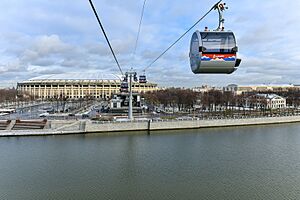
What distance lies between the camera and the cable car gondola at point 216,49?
216 cm

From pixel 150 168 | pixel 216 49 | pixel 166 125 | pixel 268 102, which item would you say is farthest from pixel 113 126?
pixel 268 102

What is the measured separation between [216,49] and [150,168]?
185 inches

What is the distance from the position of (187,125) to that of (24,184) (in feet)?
27.3

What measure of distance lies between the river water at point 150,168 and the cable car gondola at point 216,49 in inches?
125

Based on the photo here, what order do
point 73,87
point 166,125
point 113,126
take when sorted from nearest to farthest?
point 113,126 < point 166,125 < point 73,87

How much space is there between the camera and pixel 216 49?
2.17 metres

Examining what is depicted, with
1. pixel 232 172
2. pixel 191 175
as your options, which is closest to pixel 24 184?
pixel 191 175

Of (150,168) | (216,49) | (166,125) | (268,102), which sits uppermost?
(216,49)

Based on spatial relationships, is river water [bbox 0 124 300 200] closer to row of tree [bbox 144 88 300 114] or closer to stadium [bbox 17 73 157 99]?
row of tree [bbox 144 88 300 114]

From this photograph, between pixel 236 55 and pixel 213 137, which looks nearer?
pixel 236 55

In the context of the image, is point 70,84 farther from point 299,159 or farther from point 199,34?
point 199,34

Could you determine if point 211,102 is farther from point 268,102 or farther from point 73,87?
point 73,87

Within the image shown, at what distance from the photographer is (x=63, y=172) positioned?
6254 mm

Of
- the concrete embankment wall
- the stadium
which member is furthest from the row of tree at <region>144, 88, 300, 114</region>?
the stadium
